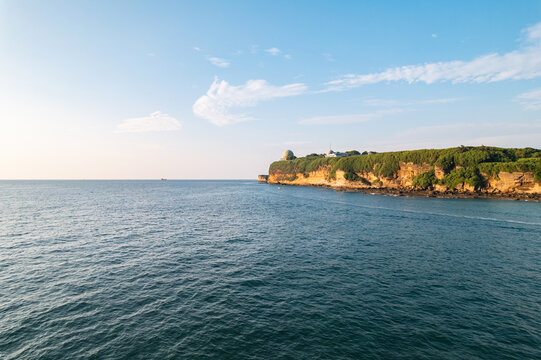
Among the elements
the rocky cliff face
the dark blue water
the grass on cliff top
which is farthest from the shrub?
the dark blue water

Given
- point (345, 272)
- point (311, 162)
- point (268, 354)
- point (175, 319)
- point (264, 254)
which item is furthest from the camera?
point (311, 162)

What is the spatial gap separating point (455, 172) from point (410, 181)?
811 inches

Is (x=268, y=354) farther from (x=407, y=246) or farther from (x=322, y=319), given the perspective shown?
(x=407, y=246)

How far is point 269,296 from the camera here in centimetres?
1820

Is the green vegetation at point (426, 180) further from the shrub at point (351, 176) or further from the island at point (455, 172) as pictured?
the shrub at point (351, 176)

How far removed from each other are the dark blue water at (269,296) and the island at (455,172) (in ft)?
230

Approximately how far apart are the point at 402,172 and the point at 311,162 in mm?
82239

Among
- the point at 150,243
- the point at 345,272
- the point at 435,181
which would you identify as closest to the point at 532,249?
the point at 345,272

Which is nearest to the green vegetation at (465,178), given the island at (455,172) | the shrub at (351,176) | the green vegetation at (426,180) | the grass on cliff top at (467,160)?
the island at (455,172)

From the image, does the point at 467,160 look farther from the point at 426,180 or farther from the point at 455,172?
the point at 426,180

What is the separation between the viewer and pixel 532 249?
29.5 metres

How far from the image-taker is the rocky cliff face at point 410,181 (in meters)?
83.1

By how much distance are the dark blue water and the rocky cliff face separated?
70.6 metres

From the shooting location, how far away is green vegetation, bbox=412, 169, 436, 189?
107125mm
